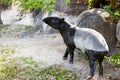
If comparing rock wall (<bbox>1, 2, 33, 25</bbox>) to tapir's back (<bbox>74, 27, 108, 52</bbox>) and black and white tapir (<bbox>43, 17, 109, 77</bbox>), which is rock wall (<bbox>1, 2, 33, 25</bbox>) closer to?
black and white tapir (<bbox>43, 17, 109, 77</bbox>)

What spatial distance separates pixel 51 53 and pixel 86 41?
1.50m

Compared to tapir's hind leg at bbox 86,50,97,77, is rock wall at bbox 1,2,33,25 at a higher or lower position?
lower

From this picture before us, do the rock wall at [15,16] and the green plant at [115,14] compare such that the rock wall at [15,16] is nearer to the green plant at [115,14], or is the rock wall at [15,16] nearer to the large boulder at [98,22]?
the green plant at [115,14]

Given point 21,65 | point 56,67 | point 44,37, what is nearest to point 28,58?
point 21,65

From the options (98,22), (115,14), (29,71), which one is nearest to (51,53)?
(29,71)

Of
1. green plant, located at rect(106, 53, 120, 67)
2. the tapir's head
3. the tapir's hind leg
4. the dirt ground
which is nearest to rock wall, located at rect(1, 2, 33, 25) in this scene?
the dirt ground

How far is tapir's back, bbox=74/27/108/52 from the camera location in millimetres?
5582

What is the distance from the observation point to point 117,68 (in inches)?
253

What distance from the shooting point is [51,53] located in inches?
276

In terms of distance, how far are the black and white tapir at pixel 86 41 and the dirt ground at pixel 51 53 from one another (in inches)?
8.6

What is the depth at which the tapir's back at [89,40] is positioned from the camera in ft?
18.3

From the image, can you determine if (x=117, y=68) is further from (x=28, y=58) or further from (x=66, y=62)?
(x=28, y=58)

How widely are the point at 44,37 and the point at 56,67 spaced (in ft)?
10.3

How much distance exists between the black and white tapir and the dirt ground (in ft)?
0.72
